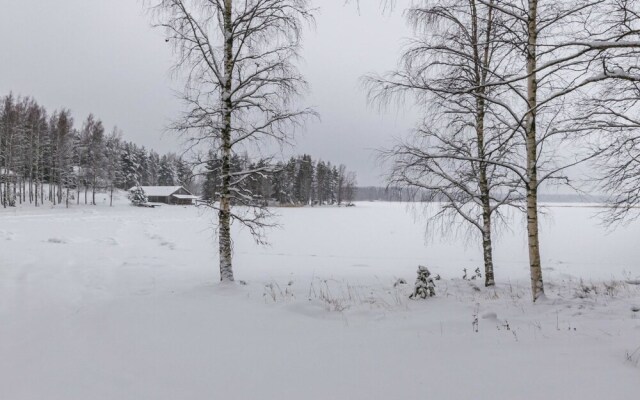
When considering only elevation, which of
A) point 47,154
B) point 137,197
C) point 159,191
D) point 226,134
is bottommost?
point 226,134

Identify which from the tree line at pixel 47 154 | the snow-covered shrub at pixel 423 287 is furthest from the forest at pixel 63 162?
the snow-covered shrub at pixel 423 287

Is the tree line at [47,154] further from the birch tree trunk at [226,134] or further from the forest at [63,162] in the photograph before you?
the birch tree trunk at [226,134]

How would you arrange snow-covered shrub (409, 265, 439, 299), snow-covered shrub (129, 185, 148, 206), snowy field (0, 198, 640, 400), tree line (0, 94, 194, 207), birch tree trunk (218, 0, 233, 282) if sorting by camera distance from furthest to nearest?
snow-covered shrub (129, 185, 148, 206) < tree line (0, 94, 194, 207) < birch tree trunk (218, 0, 233, 282) < snow-covered shrub (409, 265, 439, 299) < snowy field (0, 198, 640, 400)

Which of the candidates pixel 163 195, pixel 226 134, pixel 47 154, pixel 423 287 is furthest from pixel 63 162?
pixel 423 287

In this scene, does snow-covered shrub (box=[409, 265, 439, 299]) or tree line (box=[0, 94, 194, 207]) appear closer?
snow-covered shrub (box=[409, 265, 439, 299])

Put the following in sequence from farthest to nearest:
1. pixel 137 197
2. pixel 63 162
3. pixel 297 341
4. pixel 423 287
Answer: pixel 137 197 → pixel 63 162 → pixel 423 287 → pixel 297 341

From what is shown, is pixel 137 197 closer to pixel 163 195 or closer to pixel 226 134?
pixel 163 195

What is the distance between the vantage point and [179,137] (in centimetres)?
765

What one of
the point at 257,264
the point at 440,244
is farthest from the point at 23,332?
the point at 440,244

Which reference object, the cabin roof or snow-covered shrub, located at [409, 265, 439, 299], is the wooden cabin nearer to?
→ the cabin roof

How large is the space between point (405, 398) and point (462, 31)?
25.8ft

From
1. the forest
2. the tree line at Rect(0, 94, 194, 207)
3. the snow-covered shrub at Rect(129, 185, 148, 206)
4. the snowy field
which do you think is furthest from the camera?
the snow-covered shrub at Rect(129, 185, 148, 206)

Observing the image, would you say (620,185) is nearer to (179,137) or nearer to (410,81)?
(410,81)

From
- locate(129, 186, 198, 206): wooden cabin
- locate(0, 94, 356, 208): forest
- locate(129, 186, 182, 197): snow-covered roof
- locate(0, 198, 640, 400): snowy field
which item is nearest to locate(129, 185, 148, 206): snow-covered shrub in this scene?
locate(0, 94, 356, 208): forest
